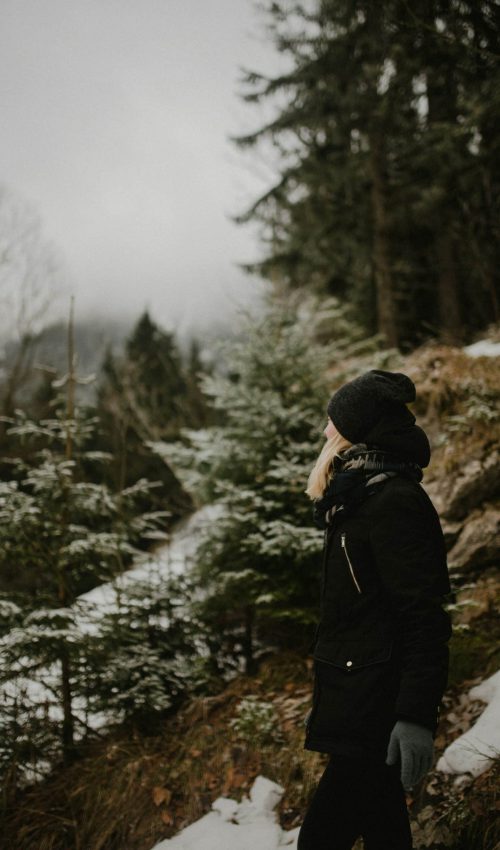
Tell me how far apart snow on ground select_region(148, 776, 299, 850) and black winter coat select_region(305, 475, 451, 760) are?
1.59 metres

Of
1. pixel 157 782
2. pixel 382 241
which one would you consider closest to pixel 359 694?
pixel 157 782

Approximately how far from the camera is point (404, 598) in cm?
163

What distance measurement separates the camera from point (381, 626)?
1.73 m

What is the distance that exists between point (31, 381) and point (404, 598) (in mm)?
21988

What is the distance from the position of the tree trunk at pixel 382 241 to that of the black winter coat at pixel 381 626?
8961mm

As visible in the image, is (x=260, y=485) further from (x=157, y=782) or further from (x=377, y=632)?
(x=377, y=632)

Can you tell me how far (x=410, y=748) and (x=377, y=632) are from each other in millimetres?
374

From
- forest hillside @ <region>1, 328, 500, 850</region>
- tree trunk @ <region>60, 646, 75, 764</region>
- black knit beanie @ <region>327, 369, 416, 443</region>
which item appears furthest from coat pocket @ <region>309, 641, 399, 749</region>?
tree trunk @ <region>60, 646, 75, 764</region>

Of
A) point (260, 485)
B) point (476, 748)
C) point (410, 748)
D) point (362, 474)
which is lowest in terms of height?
point (476, 748)

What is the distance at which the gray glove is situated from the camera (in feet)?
5.14

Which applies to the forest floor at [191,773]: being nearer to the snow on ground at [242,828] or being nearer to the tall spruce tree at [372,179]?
the snow on ground at [242,828]

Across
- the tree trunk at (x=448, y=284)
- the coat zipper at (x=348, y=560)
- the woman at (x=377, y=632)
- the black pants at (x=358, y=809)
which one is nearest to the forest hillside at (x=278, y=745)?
the black pants at (x=358, y=809)

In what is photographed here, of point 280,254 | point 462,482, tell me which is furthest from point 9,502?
point 280,254

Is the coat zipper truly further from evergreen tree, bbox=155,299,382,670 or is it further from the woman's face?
evergreen tree, bbox=155,299,382,670
